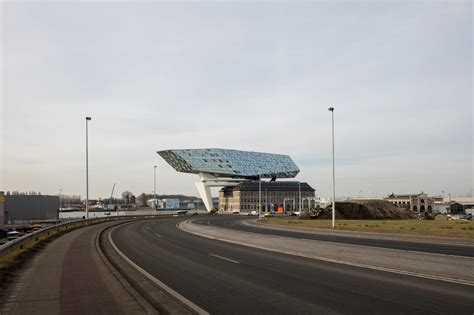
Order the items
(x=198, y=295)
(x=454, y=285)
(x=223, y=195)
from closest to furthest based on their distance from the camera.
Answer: (x=198, y=295), (x=454, y=285), (x=223, y=195)

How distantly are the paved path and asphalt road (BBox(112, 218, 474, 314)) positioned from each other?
1741 mm

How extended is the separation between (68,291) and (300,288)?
634cm

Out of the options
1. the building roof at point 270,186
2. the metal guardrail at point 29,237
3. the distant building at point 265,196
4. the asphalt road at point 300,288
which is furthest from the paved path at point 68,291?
the building roof at point 270,186

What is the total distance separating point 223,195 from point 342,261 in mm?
153769

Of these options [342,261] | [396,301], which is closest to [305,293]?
[396,301]

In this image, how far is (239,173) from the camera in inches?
6102

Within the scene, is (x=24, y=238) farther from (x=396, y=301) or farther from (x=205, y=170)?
(x=205, y=170)

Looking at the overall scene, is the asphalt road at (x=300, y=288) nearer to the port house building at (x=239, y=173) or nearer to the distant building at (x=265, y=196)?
the port house building at (x=239, y=173)

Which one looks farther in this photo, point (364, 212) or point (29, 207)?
point (29, 207)

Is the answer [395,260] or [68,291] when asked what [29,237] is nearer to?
[68,291]

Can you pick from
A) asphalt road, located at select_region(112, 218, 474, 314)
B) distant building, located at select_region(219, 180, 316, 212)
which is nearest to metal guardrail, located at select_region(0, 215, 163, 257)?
asphalt road, located at select_region(112, 218, 474, 314)

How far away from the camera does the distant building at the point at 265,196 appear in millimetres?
157925

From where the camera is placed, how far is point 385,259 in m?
16.6

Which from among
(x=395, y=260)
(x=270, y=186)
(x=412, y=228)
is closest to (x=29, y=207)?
(x=412, y=228)
